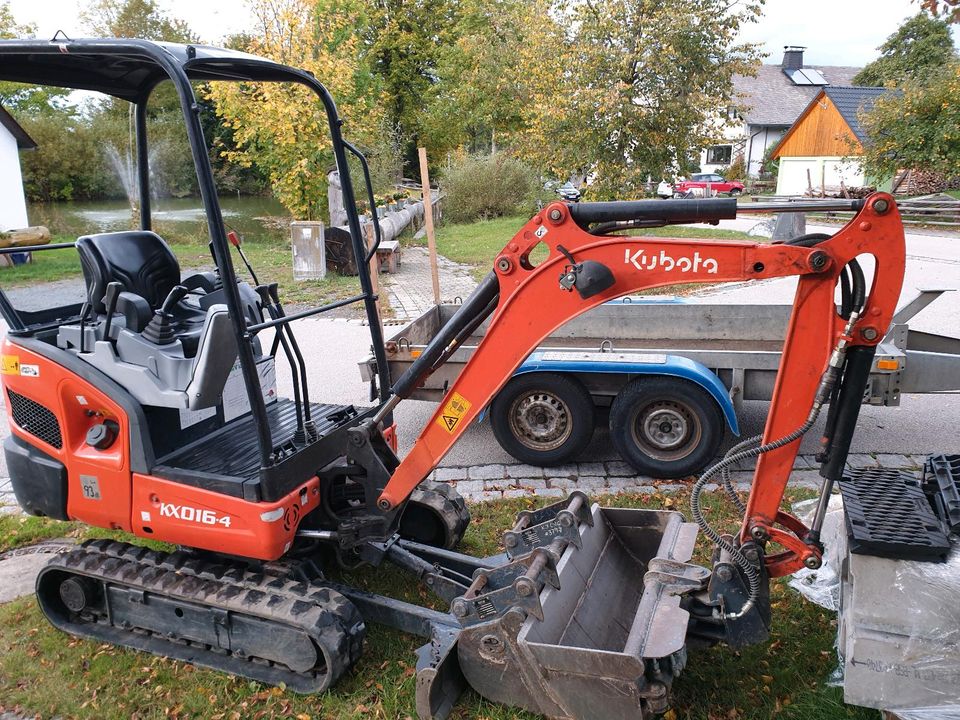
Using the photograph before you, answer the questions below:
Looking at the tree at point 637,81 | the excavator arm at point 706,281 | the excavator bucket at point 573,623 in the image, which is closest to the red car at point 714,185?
the tree at point 637,81

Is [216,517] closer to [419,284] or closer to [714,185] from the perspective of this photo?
[419,284]

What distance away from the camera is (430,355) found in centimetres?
370

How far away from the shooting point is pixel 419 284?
48.4 ft

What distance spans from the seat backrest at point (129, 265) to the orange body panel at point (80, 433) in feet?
1.40

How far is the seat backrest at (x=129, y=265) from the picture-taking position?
13.3 feet

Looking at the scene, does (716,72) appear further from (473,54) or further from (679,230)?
(473,54)

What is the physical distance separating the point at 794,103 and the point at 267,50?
44051 millimetres

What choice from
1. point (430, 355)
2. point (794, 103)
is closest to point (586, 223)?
point (430, 355)

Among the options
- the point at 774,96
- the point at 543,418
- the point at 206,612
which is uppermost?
the point at 774,96

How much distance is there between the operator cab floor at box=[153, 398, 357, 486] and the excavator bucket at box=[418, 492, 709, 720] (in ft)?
4.11

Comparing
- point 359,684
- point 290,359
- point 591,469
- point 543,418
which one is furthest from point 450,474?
point 359,684

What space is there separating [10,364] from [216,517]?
4.88 feet

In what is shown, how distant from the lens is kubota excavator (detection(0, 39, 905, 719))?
3191mm

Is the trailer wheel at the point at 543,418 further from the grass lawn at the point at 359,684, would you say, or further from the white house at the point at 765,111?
the white house at the point at 765,111
